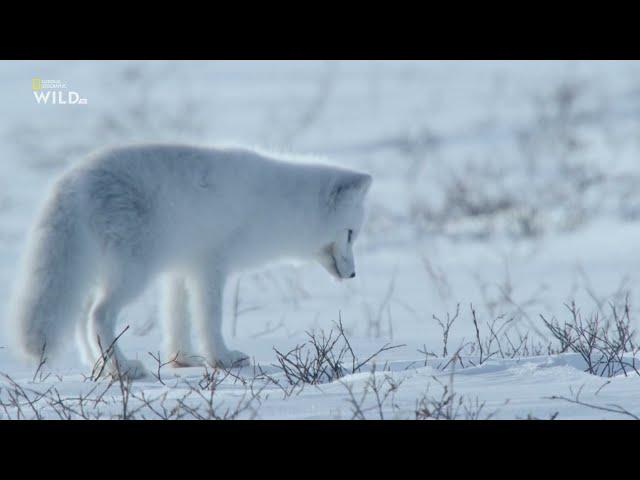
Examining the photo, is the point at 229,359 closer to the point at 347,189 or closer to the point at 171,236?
the point at 171,236

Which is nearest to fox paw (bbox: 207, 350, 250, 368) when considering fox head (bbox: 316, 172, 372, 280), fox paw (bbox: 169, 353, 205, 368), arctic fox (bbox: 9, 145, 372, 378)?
arctic fox (bbox: 9, 145, 372, 378)

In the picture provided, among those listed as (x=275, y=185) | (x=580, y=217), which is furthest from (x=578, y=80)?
(x=275, y=185)

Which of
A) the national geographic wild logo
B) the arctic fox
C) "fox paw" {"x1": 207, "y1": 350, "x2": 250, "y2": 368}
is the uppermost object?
the national geographic wild logo

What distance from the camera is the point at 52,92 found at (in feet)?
55.2

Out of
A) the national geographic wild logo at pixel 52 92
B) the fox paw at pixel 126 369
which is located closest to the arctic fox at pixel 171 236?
the fox paw at pixel 126 369

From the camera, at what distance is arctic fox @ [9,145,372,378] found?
416 centimetres

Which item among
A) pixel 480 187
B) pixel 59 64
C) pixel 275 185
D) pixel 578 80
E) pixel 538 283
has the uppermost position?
pixel 59 64

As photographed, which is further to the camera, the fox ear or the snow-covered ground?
the fox ear

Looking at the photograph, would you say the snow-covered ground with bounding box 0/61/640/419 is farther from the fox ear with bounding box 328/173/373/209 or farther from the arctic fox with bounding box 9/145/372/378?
the fox ear with bounding box 328/173/373/209

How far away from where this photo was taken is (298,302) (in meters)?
8.04

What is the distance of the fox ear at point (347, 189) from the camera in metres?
5.46

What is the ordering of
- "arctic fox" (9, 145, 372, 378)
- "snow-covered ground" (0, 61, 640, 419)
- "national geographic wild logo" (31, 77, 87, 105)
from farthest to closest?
"national geographic wild logo" (31, 77, 87, 105) → "arctic fox" (9, 145, 372, 378) → "snow-covered ground" (0, 61, 640, 419)

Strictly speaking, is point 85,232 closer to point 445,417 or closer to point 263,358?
point 263,358
